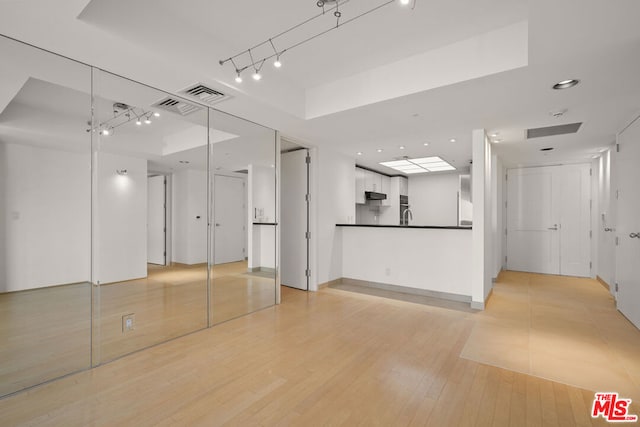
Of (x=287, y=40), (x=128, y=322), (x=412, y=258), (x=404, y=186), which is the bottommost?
(x=128, y=322)

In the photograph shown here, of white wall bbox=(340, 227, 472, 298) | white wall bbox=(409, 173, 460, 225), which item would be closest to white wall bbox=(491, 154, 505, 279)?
white wall bbox=(340, 227, 472, 298)

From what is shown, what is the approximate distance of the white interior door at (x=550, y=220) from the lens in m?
6.11

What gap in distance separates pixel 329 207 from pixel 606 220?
4692mm

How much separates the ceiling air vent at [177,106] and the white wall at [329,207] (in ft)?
7.36

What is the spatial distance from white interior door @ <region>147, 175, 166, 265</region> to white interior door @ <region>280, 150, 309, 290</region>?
2.35 m

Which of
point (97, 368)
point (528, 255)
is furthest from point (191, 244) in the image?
point (528, 255)

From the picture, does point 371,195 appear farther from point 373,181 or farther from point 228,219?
point 228,219

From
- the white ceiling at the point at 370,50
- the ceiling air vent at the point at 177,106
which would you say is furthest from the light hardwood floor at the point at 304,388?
the white ceiling at the point at 370,50

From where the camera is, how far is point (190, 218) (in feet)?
11.0

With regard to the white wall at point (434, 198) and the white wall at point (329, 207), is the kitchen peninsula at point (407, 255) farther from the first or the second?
the white wall at point (434, 198)

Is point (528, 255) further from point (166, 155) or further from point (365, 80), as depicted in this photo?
point (166, 155)

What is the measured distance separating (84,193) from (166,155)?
0.86 meters

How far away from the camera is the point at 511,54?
7.91ft

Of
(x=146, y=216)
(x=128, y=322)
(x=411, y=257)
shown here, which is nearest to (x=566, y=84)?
(x=411, y=257)
